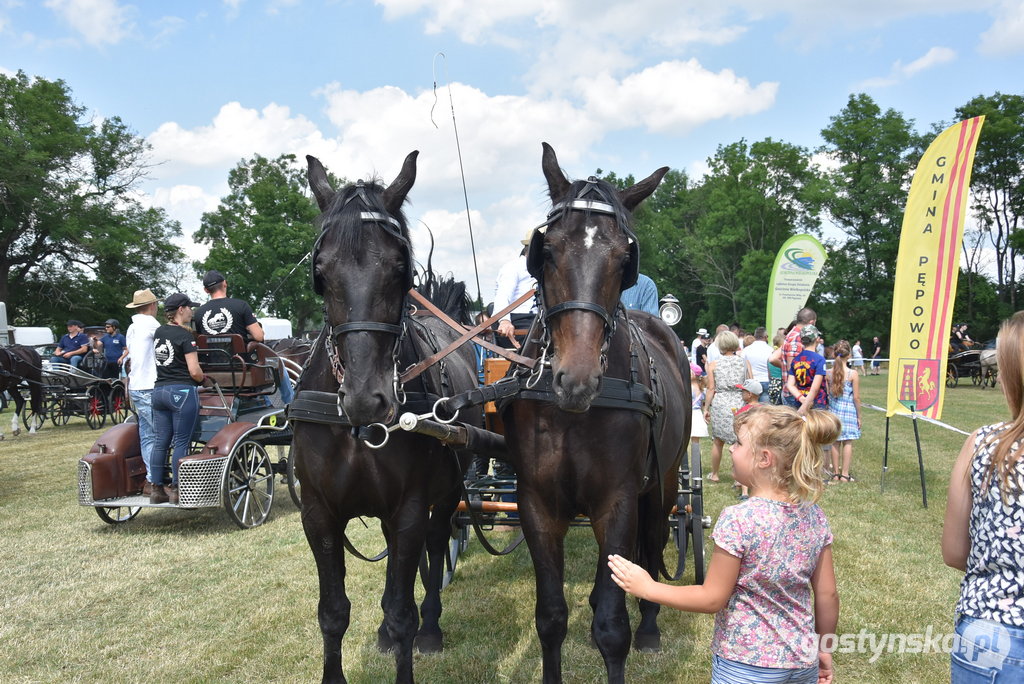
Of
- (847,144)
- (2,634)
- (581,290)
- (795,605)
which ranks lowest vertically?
(2,634)

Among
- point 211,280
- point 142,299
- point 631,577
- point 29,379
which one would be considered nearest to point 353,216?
point 631,577

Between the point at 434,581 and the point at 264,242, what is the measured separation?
132ft

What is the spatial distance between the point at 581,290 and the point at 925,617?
354cm

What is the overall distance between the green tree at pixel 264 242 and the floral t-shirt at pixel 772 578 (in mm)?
37243

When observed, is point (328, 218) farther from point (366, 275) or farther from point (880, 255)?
point (880, 255)

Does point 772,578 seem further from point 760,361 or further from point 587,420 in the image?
point 760,361

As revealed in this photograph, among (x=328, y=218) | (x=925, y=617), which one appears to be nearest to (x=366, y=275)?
(x=328, y=218)

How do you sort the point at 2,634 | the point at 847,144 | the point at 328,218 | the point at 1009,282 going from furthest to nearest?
the point at 847,144 < the point at 1009,282 < the point at 2,634 < the point at 328,218

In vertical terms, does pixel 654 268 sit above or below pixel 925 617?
above

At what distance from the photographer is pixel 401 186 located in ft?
10.4

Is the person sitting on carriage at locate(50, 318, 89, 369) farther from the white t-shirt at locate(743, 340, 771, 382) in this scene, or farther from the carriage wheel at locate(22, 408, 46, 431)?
the white t-shirt at locate(743, 340, 771, 382)

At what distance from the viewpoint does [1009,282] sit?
35.0 meters

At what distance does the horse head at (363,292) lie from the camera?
265 centimetres

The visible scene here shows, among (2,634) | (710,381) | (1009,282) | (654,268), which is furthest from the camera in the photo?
(654,268)
